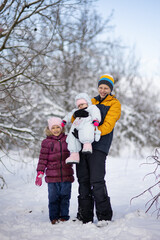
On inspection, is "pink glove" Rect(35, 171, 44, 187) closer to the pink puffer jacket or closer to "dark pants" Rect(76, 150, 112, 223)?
the pink puffer jacket

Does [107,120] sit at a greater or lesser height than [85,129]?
greater

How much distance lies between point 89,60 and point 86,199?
31.6 ft

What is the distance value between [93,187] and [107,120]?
831mm

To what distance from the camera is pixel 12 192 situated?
4.48 meters

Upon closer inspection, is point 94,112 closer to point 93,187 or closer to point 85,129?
point 85,129

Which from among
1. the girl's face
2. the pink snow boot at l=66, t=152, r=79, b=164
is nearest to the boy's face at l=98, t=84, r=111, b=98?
the girl's face

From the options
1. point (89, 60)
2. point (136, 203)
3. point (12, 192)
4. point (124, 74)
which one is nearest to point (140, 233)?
point (136, 203)

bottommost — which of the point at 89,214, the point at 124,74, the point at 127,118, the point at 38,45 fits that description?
the point at 89,214

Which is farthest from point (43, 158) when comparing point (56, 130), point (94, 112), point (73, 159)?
point (94, 112)

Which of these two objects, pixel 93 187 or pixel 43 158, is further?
pixel 43 158

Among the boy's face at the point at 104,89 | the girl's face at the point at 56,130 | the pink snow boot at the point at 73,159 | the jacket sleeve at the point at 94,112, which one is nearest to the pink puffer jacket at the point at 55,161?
the girl's face at the point at 56,130

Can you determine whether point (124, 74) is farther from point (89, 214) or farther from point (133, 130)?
point (89, 214)

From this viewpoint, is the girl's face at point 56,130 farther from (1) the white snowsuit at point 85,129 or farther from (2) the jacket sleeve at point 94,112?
(2) the jacket sleeve at point 94,112

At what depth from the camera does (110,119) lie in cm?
271
